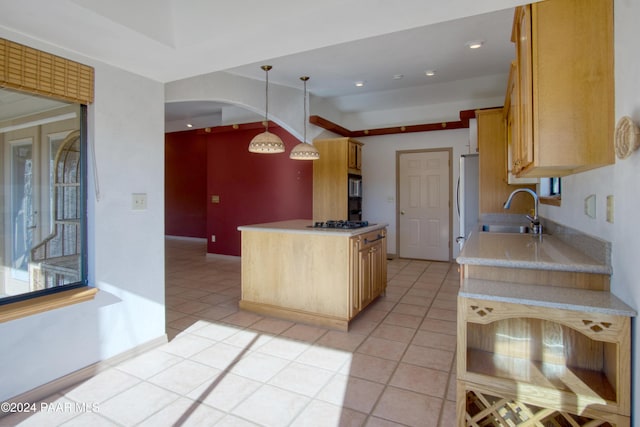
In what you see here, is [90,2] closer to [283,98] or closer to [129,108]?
[129,108]

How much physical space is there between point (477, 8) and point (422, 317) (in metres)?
2.68

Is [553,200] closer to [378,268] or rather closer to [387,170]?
[378,268]

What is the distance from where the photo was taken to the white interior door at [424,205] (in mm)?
6254

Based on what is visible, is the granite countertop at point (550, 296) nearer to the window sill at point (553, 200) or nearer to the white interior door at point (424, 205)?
the window sill at point (553, 200)

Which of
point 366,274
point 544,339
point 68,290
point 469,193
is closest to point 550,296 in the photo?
point 544,339

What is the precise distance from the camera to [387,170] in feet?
21.9

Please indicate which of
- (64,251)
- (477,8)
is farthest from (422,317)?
(64,251)

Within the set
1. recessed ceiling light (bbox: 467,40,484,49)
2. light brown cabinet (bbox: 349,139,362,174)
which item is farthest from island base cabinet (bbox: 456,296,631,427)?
light brown cabinet (bbox: 349,139,362,174)

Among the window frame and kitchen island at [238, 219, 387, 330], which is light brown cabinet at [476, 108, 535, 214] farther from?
the window frame

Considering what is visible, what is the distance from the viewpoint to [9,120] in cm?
194

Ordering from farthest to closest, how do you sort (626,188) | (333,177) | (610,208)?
(333,177) < (610,208) < (626,188)

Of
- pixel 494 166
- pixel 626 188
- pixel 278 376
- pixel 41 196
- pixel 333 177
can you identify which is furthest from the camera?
pixel 333 177

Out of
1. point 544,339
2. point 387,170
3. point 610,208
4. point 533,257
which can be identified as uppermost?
point 387,170

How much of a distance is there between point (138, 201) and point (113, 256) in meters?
0.42
